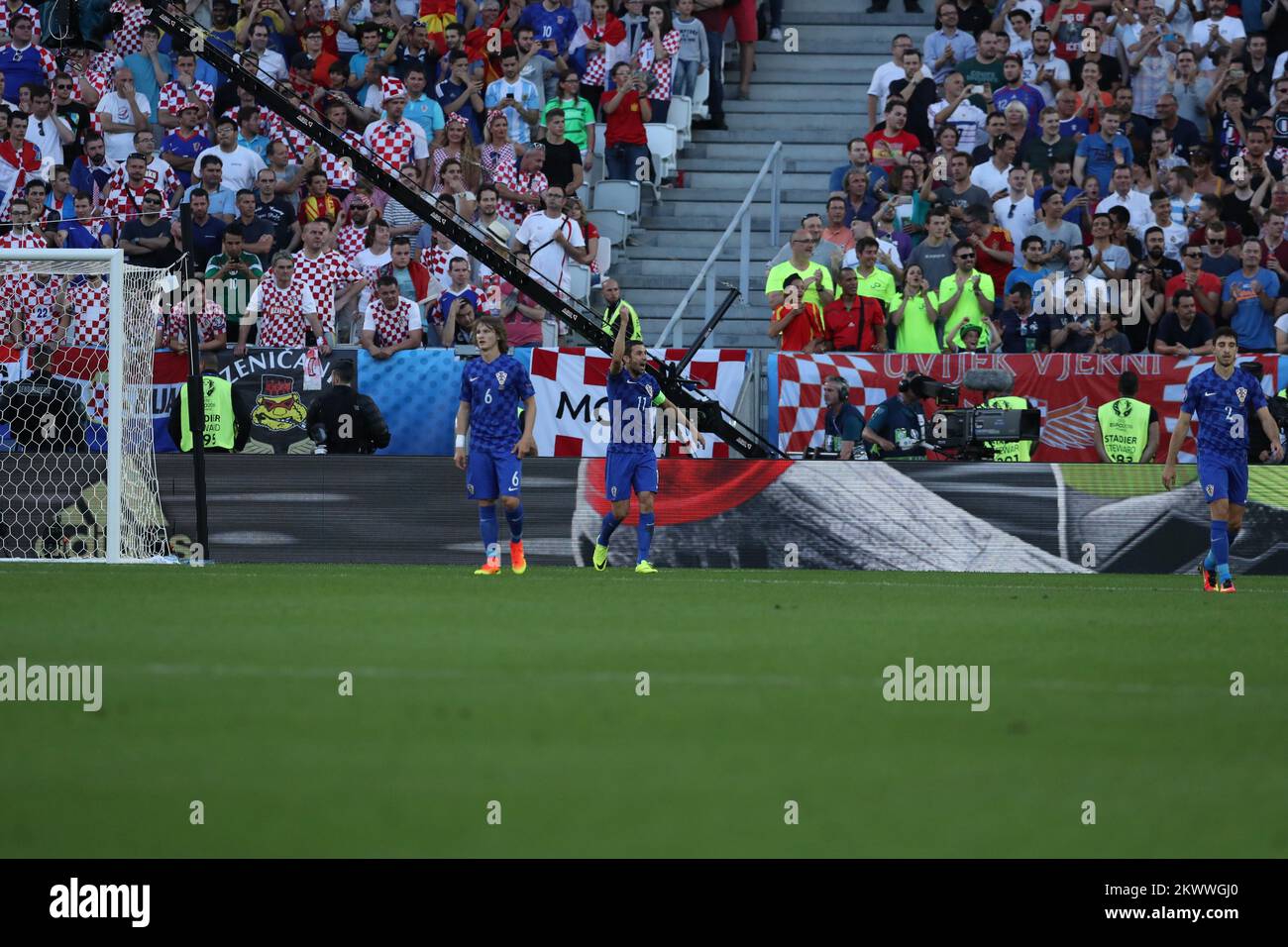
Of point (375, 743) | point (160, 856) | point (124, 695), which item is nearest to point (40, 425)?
point (124, 695)

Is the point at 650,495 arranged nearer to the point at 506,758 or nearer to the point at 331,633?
the point at 331,633

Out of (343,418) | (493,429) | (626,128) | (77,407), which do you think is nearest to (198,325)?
(77,407)

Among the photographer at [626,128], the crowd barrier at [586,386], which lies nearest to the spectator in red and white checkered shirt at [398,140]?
the photographer at [626,128]

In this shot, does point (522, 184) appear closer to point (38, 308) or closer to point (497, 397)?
point (38, 308)

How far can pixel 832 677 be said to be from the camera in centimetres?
926

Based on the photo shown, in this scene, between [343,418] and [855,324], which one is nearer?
[343,418]

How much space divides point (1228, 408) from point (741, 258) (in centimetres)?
704

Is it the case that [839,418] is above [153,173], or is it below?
below

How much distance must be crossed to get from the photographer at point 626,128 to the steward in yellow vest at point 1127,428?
700 centimetres

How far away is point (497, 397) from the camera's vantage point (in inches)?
678

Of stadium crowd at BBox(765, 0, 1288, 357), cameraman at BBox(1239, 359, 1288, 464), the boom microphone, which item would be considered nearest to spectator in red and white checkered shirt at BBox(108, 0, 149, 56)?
→ stadium crowd at BBox(765, 0, 1288, 357)

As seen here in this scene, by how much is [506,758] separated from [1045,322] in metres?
14.4

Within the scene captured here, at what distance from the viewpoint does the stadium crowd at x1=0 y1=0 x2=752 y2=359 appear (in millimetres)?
20859

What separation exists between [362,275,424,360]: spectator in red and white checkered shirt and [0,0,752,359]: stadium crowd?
0.08 feet
